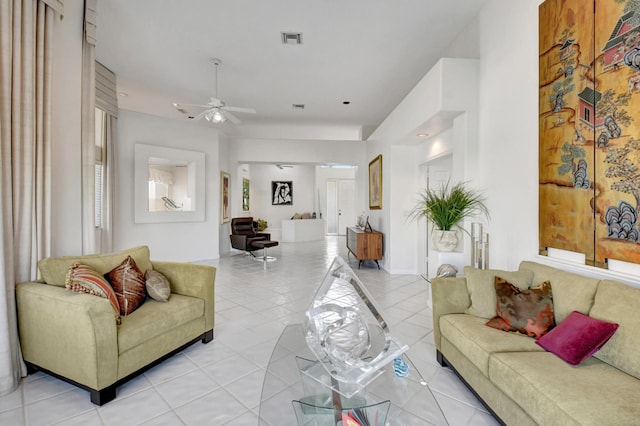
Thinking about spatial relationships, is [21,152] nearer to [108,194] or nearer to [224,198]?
[108,194]

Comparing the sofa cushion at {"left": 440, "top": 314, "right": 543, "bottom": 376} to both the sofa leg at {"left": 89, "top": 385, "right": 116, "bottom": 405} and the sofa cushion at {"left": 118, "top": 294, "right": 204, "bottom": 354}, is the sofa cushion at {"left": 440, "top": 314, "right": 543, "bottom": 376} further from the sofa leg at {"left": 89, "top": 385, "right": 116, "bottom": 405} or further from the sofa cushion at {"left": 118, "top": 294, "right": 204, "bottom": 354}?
the sofa leg at {"left": 89, "top": 385, "right": 116, "bottom": 405}

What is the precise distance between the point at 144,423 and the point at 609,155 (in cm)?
321

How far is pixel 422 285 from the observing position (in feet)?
15.4

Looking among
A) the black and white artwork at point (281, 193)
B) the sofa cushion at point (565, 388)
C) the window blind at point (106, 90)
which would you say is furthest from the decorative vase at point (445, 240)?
the black and white artwork at point (281, 193)

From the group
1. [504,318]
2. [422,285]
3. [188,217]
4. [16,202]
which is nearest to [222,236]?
[188,217]

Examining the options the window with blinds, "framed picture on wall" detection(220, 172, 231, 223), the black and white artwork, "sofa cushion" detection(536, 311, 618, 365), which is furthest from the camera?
the black and white artwork

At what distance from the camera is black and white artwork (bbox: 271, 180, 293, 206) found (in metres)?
11.2

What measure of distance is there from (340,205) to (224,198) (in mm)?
6001

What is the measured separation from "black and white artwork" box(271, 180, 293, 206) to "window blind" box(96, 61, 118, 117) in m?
6.31

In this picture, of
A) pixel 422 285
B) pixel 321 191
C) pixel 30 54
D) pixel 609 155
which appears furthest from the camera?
pixel 321 191

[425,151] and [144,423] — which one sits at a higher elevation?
[425,151]

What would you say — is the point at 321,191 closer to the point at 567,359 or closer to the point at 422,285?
the point at 422,285

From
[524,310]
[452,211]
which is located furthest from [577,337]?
[452,211]

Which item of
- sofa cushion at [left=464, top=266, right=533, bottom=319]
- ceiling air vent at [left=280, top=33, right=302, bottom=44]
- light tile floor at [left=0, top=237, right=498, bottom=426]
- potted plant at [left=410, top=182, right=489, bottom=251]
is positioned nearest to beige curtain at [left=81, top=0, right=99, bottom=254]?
light tile floor at [left=0, top=237, right=498, bottom=426]
